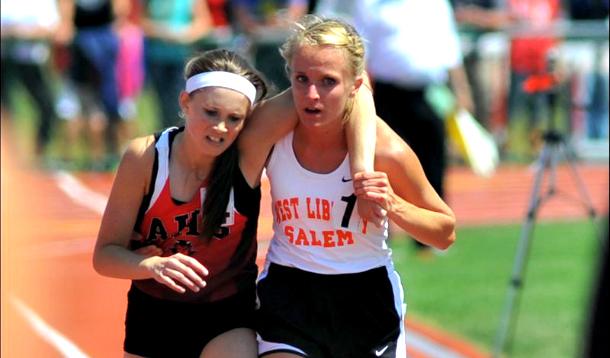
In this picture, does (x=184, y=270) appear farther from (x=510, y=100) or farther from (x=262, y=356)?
(x=510, y=100)

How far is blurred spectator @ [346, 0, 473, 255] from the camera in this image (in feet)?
30.1

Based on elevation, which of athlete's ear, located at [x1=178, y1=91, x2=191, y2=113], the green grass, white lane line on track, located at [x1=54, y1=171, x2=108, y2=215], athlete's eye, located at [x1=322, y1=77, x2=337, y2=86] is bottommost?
the green grass

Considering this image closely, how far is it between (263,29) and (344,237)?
1064cm

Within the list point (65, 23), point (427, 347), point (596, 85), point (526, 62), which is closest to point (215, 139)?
point (427, 347)

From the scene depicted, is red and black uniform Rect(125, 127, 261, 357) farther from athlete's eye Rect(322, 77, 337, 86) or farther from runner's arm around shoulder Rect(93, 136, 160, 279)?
athlete's eye Rect(322, 77, 337, 86)

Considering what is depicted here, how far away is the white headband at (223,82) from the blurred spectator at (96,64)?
10.7m

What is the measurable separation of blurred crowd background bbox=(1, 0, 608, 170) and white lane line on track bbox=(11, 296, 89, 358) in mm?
6191

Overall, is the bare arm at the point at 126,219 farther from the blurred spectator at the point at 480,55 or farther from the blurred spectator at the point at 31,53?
the blurred spectator at the point at 480,55

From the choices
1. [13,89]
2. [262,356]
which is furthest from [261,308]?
[13,89]

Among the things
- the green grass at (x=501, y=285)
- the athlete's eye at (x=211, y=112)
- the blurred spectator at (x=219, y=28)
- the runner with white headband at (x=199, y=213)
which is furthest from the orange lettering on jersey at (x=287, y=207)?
the blurred spectator at (x=219, y=28)

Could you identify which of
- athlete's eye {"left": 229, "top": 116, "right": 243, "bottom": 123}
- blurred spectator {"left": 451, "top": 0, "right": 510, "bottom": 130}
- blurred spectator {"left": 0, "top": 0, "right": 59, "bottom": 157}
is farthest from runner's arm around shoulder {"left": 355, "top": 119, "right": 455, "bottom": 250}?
blurred spectator {"left": 451, "top": 0, "right": 510, "bottom": 130}

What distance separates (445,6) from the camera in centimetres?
948

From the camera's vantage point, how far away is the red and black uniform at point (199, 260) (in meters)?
4.37

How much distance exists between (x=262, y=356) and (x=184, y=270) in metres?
0.50
